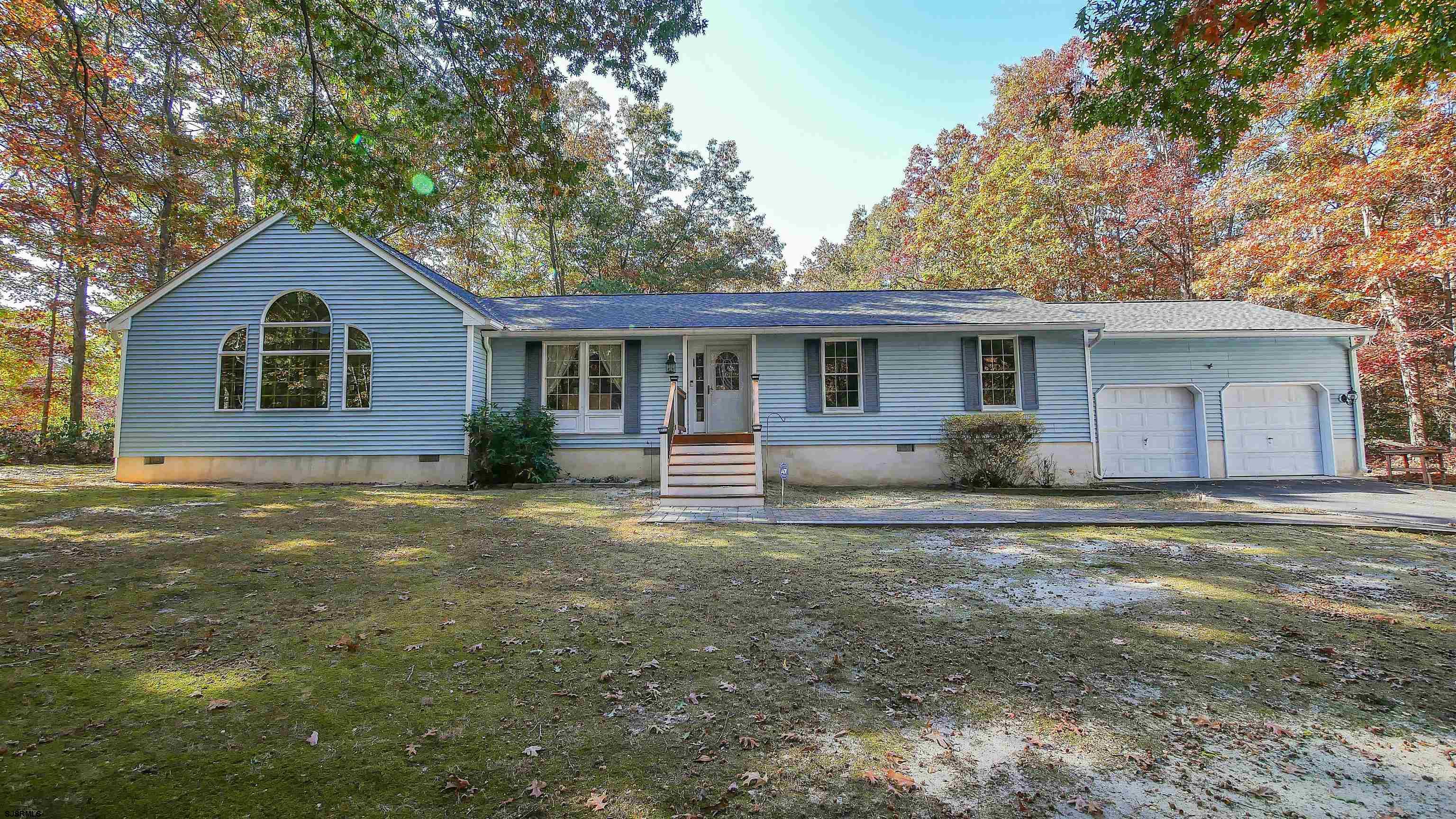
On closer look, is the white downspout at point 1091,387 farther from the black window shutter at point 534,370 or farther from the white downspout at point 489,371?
the white downspout at point 489,371

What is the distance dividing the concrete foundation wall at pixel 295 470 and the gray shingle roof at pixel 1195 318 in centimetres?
1456

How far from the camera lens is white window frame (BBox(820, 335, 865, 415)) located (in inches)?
489

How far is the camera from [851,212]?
38531mm

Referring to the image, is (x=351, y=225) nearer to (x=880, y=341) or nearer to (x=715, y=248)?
(x=880, y=341)

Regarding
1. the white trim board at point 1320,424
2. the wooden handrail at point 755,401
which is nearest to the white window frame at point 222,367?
the wooden handrail at point 755,401

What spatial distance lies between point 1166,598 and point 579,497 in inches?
315

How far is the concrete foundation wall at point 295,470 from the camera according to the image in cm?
1157

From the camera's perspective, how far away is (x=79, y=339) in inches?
659

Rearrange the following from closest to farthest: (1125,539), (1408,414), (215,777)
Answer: (215,777)
(1125,539)
(1408,414)

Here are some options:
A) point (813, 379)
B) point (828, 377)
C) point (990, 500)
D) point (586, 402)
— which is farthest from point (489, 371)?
point (990, 500)

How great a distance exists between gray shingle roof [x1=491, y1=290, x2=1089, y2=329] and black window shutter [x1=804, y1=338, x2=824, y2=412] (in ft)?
1.64

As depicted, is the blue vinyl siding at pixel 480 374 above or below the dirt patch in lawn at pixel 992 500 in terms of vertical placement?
above

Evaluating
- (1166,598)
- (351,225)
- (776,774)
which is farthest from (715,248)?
(776,774)

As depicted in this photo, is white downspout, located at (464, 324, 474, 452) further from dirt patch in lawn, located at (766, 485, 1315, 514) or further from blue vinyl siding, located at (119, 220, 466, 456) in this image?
dirt patch in lawn, located at (766, 485, 1315, 514)
